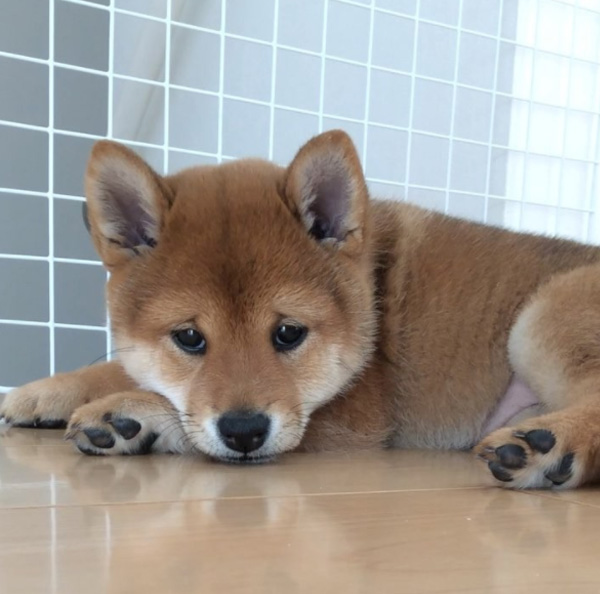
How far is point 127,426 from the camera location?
1.30m

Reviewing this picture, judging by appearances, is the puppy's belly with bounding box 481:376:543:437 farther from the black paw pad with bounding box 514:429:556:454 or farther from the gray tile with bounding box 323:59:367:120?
the gray tile with bounding box 323:59:367:120

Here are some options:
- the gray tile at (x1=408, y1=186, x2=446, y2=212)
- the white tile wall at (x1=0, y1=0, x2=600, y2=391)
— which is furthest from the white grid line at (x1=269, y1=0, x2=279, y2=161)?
the gray tile at (x1=408, y1=186, x2=446, y2=212)

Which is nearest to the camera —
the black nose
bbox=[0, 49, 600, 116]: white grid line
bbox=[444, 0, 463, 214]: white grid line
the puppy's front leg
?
the black nose

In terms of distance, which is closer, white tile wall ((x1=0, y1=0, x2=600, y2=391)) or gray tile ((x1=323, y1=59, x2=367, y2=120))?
white tile wall ((x1=0, y1=0, x2=600, y2=391))

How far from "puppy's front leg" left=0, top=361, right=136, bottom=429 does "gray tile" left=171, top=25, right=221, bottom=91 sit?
106 cm

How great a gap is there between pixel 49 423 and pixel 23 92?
131 centimetres

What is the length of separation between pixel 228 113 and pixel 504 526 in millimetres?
1752

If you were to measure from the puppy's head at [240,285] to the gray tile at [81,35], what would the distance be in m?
1.13

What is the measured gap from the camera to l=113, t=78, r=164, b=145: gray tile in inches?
89.7

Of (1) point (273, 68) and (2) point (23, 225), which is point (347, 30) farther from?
(2) point (23, 225)

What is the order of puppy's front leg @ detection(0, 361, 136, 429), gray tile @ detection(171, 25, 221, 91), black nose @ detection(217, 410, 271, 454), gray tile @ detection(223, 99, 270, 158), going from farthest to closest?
gray tile @ detection(223, 99, 270, 158) < gray tile @ detection(171, 25, 221, 91) < puppy's front leg @ detection(0, 361, 136, 429) < black nose @ detection(217, 410, 271, 454)

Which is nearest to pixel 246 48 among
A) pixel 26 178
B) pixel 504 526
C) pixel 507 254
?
pixel 26 178

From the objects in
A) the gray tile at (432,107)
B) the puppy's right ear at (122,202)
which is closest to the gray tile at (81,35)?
the gray tile at (432,107)

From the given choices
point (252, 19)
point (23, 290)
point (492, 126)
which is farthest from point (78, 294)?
point (492, 126)
